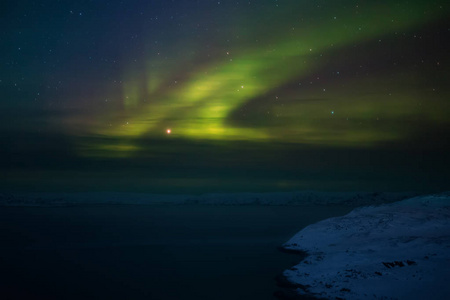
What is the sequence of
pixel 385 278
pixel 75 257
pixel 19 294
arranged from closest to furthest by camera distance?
pixel 385 278 → pixel 19 294 → pixel 75 257

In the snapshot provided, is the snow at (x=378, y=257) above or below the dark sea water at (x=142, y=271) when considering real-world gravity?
above

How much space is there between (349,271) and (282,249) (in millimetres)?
23362

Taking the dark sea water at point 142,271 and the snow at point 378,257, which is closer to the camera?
the snow at point 378,257

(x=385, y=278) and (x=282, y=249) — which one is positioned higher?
(x=385, y=278)

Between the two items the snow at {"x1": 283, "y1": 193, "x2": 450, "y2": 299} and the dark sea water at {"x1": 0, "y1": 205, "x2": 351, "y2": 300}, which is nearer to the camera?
the snow at {"x1": 283, "y1": 193, "x2": 450, "y2": 299}

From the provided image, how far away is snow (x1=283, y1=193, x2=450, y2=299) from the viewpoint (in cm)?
2405

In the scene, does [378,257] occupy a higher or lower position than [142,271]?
higher

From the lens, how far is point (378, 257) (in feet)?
102

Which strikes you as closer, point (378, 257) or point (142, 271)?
point (378, 257)

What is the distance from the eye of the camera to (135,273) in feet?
117

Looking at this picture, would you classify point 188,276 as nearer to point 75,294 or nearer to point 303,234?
point 75,294

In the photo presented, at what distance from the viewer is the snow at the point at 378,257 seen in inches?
947

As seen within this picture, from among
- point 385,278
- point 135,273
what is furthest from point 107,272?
point 385,278

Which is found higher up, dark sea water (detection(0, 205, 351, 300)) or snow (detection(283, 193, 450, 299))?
snow (detection(283, 193, 450, 299))
